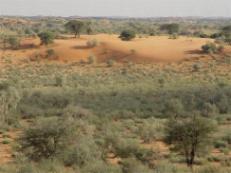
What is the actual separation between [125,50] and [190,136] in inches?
1541

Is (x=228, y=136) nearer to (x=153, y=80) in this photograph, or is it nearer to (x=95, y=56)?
(x=153, y=80)

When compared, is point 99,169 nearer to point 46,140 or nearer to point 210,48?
point 46,140

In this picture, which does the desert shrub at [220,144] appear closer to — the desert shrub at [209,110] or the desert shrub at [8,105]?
the desert shrub at [209,110]

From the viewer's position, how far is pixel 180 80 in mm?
43156

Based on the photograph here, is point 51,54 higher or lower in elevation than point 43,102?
lower

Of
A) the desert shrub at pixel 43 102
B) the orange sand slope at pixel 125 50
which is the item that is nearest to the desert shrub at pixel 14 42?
the orange sand slope at pixel 125 50

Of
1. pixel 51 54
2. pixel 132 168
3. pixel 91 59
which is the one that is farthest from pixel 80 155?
pixel 51 54

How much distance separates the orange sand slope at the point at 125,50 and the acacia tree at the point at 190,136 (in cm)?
3577

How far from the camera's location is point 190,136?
18.5m

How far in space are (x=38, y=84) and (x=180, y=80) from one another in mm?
11335

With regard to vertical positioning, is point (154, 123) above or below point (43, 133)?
below

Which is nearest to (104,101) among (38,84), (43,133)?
(38,84)

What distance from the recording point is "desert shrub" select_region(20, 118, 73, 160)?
1770cm

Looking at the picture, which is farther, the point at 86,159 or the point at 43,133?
the point at 43,133
